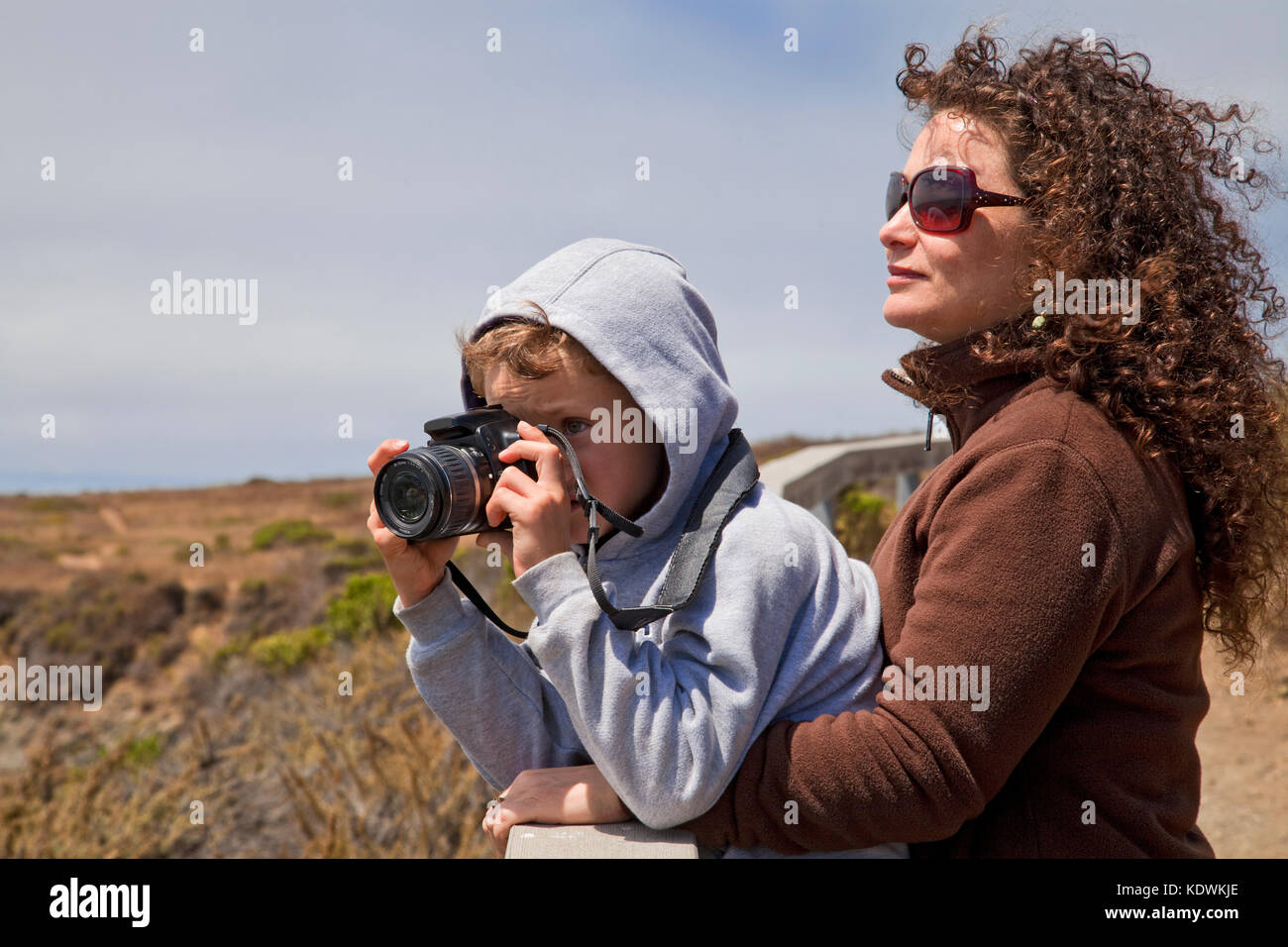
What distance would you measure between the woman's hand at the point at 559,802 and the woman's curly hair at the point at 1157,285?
890 millimetres

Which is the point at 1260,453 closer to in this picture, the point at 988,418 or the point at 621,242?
the point at 988,418

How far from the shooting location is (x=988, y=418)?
185cm

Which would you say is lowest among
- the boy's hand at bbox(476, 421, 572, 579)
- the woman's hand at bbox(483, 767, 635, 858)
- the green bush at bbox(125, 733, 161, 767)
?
the green bush at bbox(125, 733, 161, 767)

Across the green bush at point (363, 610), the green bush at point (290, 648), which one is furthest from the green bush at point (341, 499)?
the green bush at point (363, 610)

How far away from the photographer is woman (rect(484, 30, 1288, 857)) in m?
1.54

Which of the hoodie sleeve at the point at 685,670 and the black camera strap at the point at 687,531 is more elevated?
the black camera strap at the point at 687,531

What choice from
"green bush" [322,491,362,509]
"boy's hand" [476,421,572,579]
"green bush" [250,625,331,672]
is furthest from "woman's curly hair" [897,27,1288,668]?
"green bush" [322,491,362,509]

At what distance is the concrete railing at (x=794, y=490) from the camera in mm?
1490

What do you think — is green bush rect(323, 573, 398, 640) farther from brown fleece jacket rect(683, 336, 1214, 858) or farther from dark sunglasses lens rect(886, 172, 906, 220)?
brown fleece jacket rect(683, 336, 1214, 858)

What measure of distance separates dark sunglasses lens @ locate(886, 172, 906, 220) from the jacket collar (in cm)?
28

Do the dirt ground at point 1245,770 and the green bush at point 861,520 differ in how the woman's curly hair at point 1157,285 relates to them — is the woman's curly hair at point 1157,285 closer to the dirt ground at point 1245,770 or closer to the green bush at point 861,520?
the dirt ground at point 1245,770

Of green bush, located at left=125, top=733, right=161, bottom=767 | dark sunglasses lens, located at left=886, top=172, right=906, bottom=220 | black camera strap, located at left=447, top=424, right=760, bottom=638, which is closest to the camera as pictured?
black camera strap, located at left=447, top=424, right=760, bottom=638

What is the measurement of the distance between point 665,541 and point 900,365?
0.59 metres
